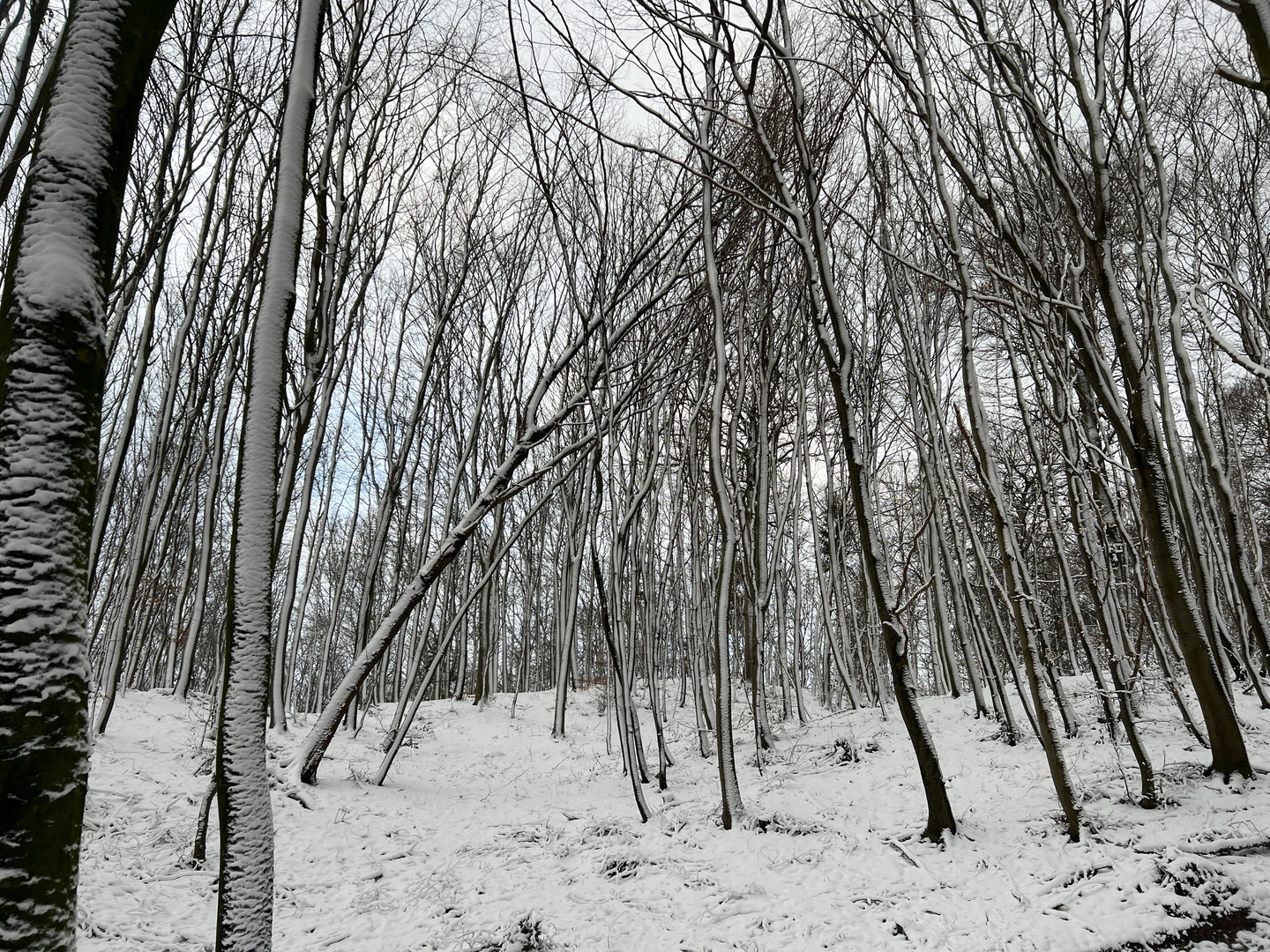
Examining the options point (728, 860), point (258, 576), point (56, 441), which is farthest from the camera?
point (728, 860)

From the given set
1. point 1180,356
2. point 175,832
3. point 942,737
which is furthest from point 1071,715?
point 175,832

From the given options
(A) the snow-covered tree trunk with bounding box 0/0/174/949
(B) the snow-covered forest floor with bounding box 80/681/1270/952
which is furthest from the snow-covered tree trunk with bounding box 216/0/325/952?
(B) the snow-covered forest floor with bounding box 80/681/1270/952

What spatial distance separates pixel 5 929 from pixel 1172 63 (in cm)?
871

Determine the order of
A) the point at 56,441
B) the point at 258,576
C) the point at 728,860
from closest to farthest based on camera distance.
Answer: the point at 56,441, the point at 258,576, the point at 728,860

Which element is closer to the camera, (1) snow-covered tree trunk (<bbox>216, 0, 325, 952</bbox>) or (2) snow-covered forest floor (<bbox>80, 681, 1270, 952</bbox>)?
(1) snow-covered tree trunk (<bbox>216, 0, 325, 952</bbox>)

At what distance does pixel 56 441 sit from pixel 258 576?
3.04 ft

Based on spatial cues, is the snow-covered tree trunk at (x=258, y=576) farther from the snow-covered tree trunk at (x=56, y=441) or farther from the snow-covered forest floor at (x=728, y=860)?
the snow-covered forest floor at (x=728, y=860)

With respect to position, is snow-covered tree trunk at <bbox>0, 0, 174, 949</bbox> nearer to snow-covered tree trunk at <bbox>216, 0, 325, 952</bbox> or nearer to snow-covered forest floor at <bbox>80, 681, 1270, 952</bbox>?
snow-covered tree trunk at <bbox>216, 0, 325, 952</bbox>

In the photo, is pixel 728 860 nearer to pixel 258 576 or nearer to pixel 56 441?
pixel 258 576

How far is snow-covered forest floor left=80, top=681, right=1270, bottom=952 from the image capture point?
279 cm

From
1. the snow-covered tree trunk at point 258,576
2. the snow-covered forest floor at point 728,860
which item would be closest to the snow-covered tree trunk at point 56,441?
the snow-covered tree trunk at point 258,576

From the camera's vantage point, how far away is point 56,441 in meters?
1.47

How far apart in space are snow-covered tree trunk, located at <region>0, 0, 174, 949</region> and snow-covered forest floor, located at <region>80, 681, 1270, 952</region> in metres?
2.45

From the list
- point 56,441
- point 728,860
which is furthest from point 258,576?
point 728,860
